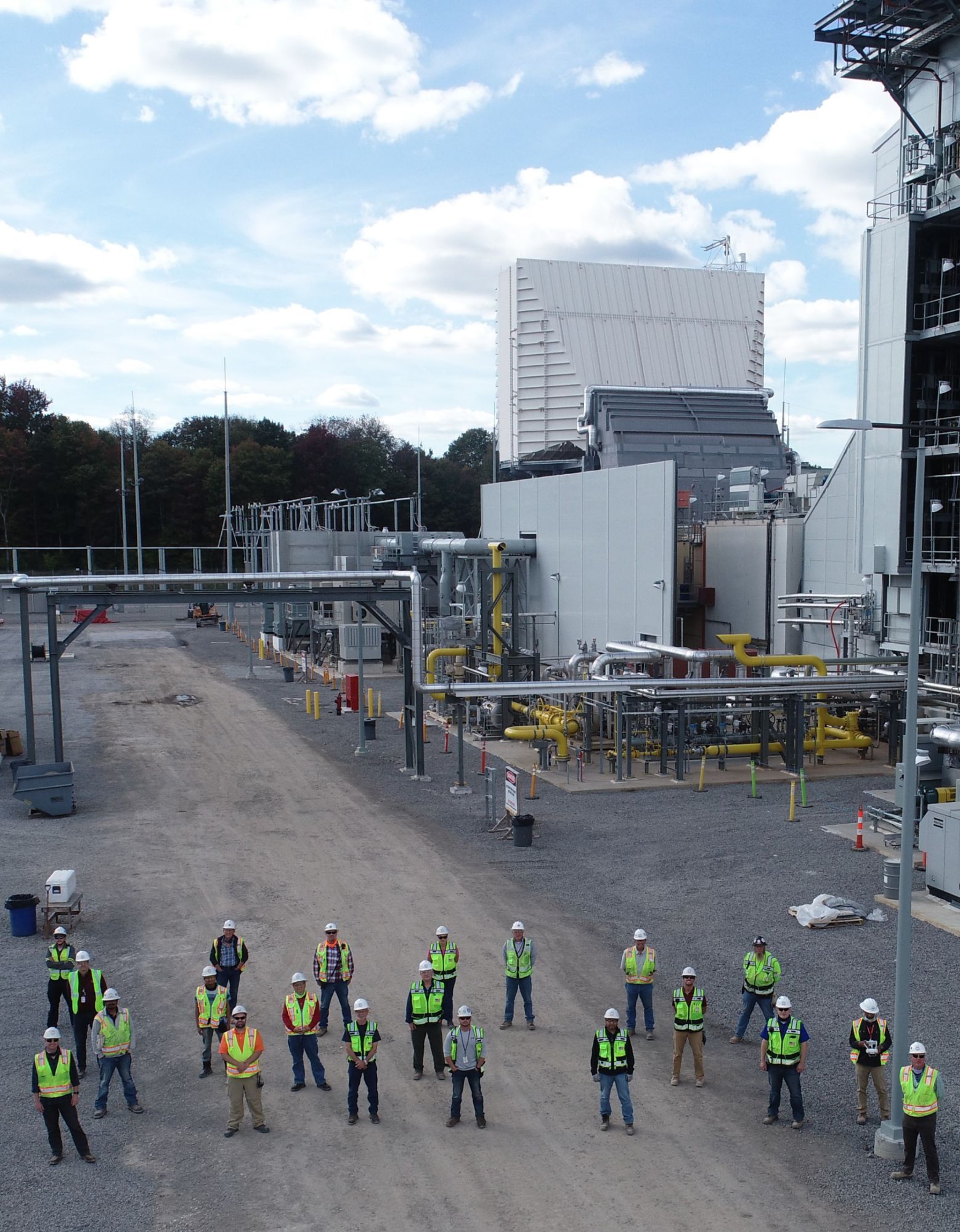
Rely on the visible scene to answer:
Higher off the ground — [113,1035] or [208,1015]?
[113,1035]

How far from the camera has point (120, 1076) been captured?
34.7 feet

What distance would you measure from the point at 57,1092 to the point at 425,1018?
366 centimetres

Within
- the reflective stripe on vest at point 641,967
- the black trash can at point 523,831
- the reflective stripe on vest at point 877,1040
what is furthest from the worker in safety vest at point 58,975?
the black trash can at point 523,831

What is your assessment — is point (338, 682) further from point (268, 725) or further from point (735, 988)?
point (735, 988)

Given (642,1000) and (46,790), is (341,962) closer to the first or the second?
(642,1000)

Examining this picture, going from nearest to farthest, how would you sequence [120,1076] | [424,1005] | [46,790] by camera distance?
1. [120,1076]
2. [424,1005]
3. [46,790]

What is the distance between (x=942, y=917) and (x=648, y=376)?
34.7 metres

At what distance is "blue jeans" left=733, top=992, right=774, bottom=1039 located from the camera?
11.6m

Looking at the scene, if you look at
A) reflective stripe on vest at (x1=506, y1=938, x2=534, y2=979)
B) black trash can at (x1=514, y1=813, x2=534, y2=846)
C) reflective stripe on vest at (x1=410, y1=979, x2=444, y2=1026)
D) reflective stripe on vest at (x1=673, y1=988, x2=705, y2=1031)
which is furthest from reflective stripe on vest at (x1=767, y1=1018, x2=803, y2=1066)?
black trash can at (x1=514, y1=813, x2=534, y2=846)

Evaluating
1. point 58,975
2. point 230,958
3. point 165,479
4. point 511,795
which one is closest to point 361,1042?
point 230,958

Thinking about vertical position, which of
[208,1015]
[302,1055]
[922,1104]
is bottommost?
[302,1055]

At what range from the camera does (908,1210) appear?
886 cm

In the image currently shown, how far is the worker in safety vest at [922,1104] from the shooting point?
29.9 feet

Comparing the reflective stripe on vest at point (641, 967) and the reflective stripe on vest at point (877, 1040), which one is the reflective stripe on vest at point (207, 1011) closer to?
the reflective stripe on vest at point (641, 967)
